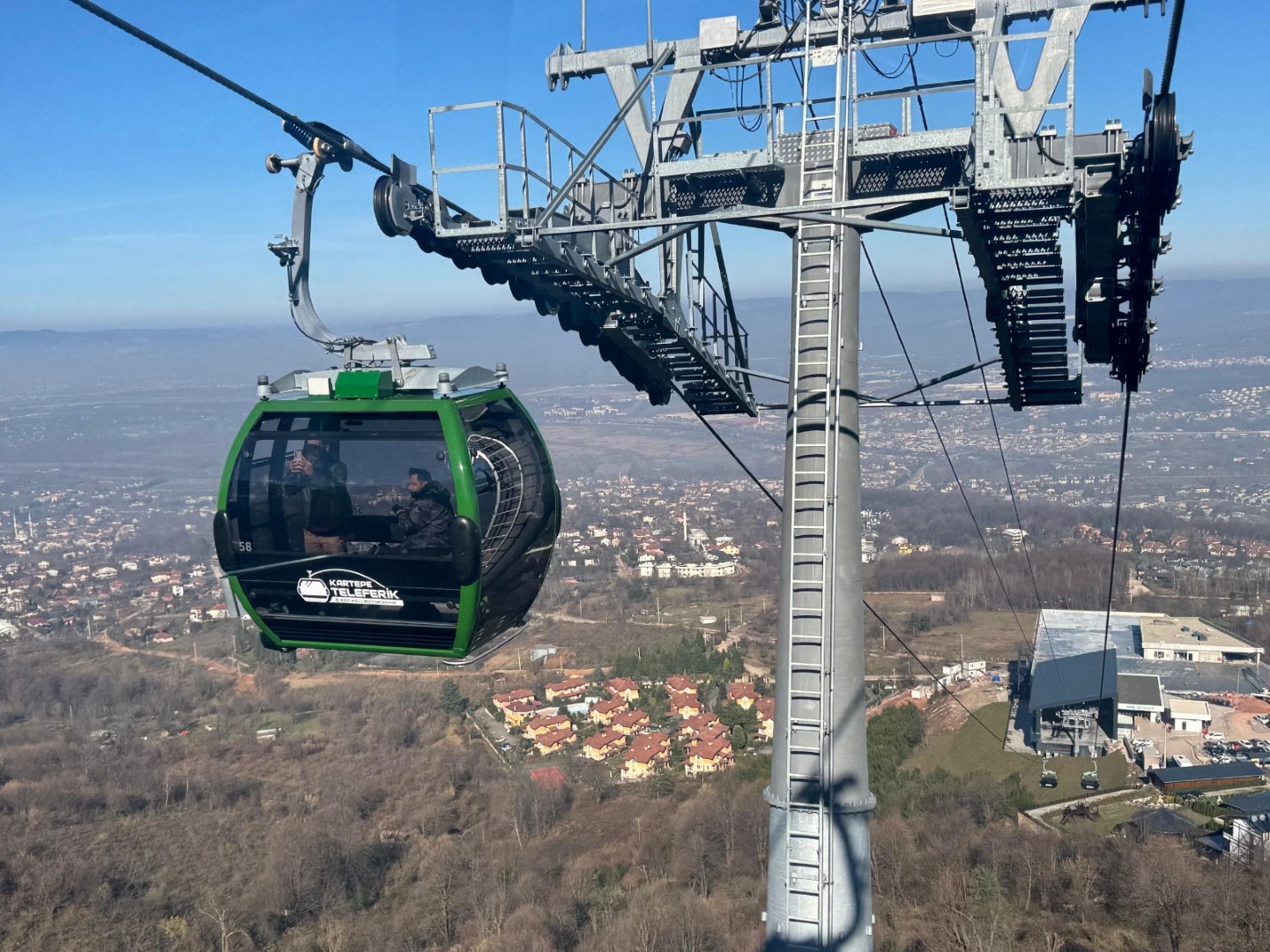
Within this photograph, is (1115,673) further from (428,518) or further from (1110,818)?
(428,518)

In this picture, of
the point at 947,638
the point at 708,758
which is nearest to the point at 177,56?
the point at 708,758

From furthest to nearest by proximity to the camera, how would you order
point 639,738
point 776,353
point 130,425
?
point 130,425, point 776,353, point 639,738

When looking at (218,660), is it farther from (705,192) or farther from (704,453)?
(704,453)

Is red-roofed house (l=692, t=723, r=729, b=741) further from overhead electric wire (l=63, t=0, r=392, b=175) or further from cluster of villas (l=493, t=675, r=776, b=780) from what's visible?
overhead electric wire (l=63, t=0, r=392, b=175)

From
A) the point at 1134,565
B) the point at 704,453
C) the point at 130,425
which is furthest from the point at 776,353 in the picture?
the point at 130,425

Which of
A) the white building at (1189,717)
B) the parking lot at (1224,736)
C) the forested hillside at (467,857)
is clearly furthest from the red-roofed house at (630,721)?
the white building at (1189,717)
